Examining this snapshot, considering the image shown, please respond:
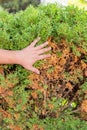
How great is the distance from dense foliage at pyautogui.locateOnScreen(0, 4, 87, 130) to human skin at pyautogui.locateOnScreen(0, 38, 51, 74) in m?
0.16

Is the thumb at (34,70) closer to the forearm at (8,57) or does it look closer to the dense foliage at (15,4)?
the forearm at (8,57)

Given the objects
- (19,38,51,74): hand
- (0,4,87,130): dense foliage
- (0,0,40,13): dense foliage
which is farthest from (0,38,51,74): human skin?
(0,0,40,13): dense foliage

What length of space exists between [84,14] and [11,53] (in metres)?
0.77

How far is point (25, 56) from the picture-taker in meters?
3.29

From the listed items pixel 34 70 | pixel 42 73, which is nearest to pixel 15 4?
pixel 42 73

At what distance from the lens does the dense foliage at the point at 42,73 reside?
348 centimetres

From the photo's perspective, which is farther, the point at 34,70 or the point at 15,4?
the point at 15,4

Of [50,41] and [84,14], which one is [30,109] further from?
[84,14]

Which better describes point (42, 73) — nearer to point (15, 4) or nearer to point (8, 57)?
point (8, 57)

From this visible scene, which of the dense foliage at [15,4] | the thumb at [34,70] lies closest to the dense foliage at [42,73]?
the thumb at [34,70]

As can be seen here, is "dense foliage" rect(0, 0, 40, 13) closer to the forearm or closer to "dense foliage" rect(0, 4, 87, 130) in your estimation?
"dense foliage" rect(0, 4, 87, 130)

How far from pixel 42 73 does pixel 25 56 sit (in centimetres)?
31

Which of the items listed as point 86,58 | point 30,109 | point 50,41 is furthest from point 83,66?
point 30,109

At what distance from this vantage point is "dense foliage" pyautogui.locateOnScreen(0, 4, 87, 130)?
3479 mm
